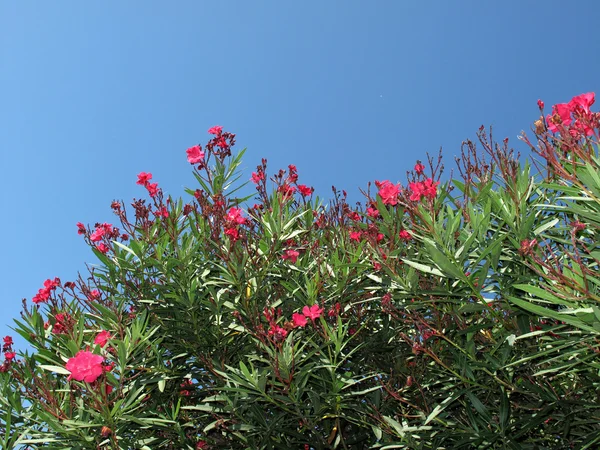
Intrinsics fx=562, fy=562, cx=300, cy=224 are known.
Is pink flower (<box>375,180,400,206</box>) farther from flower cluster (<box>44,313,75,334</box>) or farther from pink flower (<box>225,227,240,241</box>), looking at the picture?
flower cluster (<box>44,313,75,334</box>)

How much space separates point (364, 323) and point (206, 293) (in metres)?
0.99

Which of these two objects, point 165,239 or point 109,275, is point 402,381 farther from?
point 109,275

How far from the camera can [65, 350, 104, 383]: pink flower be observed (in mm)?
2768

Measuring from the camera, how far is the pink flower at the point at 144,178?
396 centimetres

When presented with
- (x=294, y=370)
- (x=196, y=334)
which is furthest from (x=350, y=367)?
(x=196, y=334)

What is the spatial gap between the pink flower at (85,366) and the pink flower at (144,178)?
1.50 m

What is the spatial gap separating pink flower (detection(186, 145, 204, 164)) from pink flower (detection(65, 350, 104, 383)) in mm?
1624

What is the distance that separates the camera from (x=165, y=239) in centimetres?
368

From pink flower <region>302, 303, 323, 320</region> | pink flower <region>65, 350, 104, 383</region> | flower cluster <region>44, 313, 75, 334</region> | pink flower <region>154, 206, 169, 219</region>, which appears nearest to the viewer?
pink flower <region>65, 350, 104, 383</region>

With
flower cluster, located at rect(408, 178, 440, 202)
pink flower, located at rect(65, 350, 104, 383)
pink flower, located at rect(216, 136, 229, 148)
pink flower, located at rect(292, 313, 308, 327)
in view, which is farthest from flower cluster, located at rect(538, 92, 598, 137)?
pink flower, located at rect(65, 350, 104, 383)

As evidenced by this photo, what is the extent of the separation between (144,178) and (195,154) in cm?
40

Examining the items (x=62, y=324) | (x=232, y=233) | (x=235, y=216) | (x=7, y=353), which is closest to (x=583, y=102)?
(x=232, y=233)

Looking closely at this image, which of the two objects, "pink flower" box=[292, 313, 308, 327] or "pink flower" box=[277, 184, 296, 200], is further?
"pink flower" box=[277, 184, 296, 200]

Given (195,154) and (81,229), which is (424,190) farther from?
(81,229)
